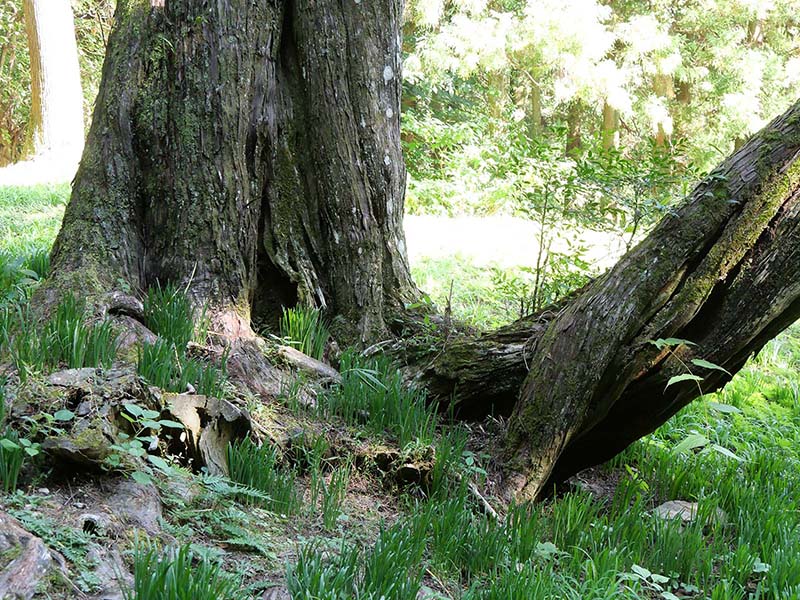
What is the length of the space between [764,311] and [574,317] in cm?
86

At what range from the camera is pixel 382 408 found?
3.77 meters

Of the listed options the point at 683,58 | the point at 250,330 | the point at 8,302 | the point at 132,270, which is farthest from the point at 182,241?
the point at 683,58

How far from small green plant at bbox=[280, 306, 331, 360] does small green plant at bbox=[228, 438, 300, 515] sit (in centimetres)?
136

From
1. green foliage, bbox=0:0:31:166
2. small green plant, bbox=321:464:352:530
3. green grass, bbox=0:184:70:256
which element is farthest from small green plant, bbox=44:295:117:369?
green foliage, bbox=0:0:31:166

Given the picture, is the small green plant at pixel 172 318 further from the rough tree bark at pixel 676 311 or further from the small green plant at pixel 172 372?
the rough tree bark at pixel 676 311

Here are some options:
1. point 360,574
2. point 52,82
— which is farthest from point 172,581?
point 52,82

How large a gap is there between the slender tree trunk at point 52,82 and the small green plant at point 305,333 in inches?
342

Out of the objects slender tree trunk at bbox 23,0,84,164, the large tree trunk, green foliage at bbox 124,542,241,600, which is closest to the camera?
green foliage at bbox 124,542,241,600

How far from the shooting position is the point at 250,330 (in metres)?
4.30

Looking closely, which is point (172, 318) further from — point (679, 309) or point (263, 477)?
point (679, 309)

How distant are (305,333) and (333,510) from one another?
5.20 ft

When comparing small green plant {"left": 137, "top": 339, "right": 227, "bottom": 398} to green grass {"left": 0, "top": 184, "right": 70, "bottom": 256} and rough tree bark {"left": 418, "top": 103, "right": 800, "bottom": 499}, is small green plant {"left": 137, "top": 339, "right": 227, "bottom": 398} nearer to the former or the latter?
rough tree bark {"left": 418, "top": 103, "right": 800, "bottom": 499}

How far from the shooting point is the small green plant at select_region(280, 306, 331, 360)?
4367mm

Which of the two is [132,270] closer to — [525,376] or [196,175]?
[196,175]
